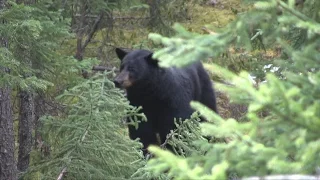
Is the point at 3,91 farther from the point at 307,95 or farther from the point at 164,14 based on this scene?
the point at 164,14

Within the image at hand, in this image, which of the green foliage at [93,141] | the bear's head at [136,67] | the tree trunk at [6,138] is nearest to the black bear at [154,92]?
the bear's head at [136,67]

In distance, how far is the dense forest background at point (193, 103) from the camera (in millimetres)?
2291

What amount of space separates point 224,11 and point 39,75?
988 cm

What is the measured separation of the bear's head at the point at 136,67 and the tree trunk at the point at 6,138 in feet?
7.07

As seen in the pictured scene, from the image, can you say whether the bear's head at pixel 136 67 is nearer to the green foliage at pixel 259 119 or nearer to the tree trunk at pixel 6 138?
the tree trunk at pixel 6 138

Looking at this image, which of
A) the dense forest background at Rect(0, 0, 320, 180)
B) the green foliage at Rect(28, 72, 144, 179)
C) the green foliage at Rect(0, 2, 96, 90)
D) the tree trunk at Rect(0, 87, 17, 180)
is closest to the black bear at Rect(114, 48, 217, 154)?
the green foliage at Rect(0, 2, 96, 90)

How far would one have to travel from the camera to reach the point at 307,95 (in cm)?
238

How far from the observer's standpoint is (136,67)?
8031 millimetres

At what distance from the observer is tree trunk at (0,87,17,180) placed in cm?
592

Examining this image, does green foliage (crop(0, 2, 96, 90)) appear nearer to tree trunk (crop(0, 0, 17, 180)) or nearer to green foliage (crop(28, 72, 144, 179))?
tree trunk (crop(0, 0, 17, 180))

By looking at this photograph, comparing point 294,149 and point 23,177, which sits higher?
point 294,149

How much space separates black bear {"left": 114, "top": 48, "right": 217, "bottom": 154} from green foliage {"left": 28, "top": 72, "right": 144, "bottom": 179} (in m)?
2.53

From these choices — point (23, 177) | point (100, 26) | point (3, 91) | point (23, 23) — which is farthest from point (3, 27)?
point (100, 26)

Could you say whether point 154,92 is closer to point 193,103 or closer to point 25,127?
point 25,127
